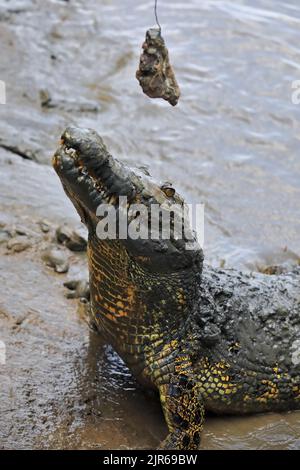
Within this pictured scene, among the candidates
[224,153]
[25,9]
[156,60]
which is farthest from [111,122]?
[156,60]

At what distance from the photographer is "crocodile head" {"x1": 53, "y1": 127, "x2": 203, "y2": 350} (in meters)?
3.91

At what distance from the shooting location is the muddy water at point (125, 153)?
4535 millimetres

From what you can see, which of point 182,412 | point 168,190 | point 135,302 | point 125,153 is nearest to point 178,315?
point 135,302

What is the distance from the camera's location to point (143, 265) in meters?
4.23

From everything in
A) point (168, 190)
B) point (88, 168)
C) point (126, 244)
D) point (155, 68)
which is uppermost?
point (155, 68)

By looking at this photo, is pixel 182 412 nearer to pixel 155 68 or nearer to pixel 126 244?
pixel 126 244

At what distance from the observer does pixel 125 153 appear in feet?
27.3

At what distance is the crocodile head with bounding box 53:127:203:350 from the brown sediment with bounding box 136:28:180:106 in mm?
516

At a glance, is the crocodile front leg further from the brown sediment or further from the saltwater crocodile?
the brown sediment

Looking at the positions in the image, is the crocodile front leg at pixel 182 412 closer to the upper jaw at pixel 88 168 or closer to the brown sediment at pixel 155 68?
the upper jaw at pixel 88 168

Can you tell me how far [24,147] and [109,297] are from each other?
3.69 meters

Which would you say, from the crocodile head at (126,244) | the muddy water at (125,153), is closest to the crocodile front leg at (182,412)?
the muddy water at (125,153)

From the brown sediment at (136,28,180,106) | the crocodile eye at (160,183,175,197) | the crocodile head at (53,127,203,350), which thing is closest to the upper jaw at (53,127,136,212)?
the crocodile head at (53,127,203,350)

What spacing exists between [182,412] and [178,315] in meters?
0.57
